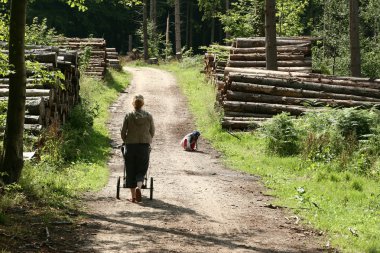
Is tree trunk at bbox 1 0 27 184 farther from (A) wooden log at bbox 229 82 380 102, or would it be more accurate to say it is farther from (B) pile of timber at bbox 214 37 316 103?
(B) pile of timber at bbox 214 37 316 103

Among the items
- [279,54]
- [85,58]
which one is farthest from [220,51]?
[85,58]

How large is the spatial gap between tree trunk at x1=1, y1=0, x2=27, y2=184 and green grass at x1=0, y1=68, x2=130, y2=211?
0.46 m

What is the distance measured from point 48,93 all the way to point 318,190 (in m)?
7.15

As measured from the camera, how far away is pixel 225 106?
1994cm

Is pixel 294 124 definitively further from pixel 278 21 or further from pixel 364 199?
pixel 278 21

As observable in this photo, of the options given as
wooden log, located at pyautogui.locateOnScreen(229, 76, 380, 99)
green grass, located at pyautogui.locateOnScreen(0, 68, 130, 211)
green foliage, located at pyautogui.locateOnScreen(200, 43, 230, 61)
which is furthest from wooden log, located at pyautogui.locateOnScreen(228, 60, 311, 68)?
green grass, located at pyautogui.locateOnScreen(0, 68, 130, 211)

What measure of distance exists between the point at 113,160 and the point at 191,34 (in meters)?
→ 47.2

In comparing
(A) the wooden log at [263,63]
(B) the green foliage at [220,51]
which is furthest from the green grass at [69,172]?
(B) the green foliage at [220,51]

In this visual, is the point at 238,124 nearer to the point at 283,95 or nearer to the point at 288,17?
the point at 283,95

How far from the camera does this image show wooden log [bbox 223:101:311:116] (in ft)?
63.6

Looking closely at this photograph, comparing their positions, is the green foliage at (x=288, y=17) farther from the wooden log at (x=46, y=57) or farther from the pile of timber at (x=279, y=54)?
the wooden log at (x=46, y=57)

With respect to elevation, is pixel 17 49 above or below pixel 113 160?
→ above

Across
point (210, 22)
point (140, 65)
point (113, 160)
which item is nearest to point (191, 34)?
point (210, 22)

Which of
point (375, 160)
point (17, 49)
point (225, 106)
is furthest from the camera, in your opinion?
point (225, 106)
